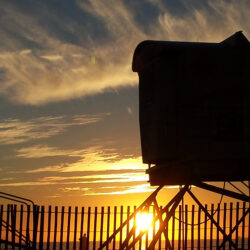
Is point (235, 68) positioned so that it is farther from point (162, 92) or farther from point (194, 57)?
point (162, 92)

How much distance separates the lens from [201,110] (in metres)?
13.0

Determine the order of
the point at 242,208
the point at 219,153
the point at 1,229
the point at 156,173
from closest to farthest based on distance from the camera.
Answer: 1. the point at 219,153
2. the point at 156,173
3. the point at 1,229
4. the point at 242,208

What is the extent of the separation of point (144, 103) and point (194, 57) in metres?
2.11

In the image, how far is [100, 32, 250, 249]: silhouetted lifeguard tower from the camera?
510 inches

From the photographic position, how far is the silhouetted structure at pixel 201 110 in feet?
42.5

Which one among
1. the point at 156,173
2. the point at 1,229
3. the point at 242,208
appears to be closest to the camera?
the point at 156,173

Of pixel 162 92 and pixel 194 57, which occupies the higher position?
pixel 194 57

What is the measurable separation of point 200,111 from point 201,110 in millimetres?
35

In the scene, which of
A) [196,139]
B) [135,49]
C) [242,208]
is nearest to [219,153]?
[196,139]

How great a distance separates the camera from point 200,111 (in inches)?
513

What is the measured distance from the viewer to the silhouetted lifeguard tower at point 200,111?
12961mm

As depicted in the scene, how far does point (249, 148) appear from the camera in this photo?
1299 cm

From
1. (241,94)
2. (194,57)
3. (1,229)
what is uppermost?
(194,57)

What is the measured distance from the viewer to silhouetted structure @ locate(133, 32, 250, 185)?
1295cm
